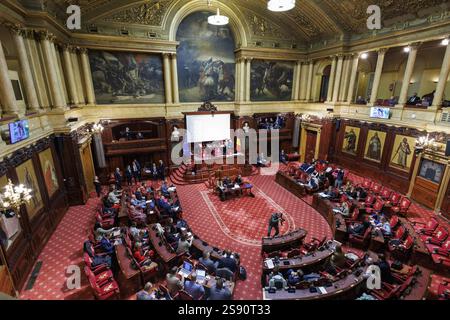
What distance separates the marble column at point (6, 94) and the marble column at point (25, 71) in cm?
106

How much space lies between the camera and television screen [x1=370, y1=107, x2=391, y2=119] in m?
12.6

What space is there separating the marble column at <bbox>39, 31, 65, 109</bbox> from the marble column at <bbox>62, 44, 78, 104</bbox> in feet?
8.13

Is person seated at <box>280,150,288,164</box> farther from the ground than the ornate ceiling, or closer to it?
closer to it

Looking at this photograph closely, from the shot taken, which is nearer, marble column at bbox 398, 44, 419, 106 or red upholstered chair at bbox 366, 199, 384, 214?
red upholstered chair at bbox 366, 199, 384, 214

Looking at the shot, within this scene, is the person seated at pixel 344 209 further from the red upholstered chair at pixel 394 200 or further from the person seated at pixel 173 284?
the person seated at pixel 173 284

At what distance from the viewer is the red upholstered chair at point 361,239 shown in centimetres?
805

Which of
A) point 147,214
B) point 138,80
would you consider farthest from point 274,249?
point 138,80

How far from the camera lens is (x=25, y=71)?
27.4 ft

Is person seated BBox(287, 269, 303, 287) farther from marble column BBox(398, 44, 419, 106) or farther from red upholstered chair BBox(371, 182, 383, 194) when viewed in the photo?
marble column BBox(398, 44, 419, 106)

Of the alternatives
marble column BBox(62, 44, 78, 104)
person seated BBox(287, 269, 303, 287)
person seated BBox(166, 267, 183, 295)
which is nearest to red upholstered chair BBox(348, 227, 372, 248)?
person seated BBox(287, 269, 303, 287)

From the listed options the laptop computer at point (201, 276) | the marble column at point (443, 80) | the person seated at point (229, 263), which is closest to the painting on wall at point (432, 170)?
the marble column at point (443, 80)

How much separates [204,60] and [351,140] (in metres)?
11.1
